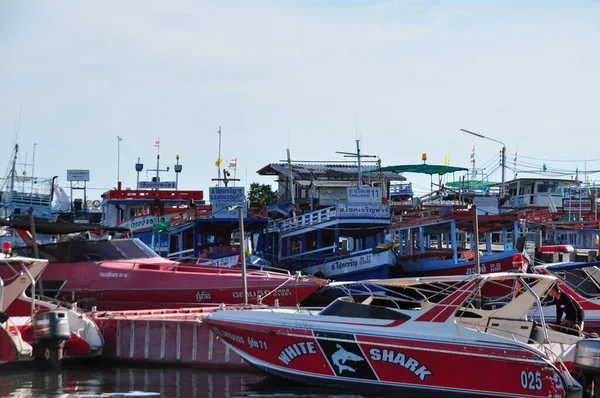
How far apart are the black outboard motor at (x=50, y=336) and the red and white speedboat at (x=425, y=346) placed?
3.49 meters

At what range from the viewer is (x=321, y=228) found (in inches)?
1296

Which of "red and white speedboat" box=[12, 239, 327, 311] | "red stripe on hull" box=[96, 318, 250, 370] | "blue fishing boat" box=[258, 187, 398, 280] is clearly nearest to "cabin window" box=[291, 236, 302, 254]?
"blue fishing boat" box=[258, 187, 398, 280]

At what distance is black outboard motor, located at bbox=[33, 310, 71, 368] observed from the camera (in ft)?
55.5

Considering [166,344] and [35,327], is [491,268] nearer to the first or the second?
[166,344]

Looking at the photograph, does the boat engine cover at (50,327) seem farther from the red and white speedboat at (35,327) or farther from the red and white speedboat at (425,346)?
→ the red and white speedboat at (425,346)

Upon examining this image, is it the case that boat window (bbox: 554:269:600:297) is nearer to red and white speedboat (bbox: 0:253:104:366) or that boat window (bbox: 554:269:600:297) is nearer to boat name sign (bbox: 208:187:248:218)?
red and white speedboat (bbox: 0:253:104:366)

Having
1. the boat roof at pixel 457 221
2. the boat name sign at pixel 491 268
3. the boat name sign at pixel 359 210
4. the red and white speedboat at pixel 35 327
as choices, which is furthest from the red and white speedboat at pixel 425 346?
the boat name sign at pixel 359 210

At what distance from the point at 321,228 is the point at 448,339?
64.0 feet

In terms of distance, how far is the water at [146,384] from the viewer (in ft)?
48.7

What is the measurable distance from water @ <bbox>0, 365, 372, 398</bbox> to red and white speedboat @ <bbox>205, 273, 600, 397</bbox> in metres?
0.41

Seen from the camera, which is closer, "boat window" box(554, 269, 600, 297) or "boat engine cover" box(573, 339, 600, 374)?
"boat engine cover" box(573, 339, 600, 374)

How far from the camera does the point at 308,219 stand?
111ft

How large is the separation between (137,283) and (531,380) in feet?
43.7

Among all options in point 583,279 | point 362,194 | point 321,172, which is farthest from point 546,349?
point 321,172
